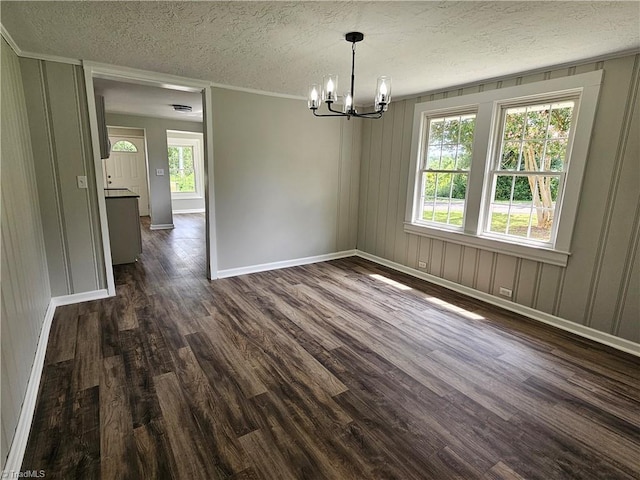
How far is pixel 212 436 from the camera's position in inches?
70.7

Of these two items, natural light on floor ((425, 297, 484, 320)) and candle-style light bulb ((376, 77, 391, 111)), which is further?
natural light on floor ((425, 297, 484, 320))

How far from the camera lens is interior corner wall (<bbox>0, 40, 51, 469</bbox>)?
165cm

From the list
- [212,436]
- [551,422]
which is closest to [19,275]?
[212,436]

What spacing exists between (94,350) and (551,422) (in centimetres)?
321

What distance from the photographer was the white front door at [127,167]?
830cm

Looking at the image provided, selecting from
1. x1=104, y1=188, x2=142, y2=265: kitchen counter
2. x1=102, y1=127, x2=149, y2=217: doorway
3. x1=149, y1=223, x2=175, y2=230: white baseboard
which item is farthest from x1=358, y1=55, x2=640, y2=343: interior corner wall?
x1=102, y1=127, x2=149, y2=217: doorway

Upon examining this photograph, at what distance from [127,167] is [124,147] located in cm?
51

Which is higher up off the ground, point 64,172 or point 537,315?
point 64,172

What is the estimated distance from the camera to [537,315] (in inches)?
132

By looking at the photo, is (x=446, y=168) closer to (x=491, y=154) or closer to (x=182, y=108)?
(x=491, y=154)

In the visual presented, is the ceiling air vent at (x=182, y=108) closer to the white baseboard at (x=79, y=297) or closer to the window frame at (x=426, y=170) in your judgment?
the white baseboard at (x=79, y=297)

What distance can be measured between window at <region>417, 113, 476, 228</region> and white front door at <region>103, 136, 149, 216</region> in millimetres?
7051

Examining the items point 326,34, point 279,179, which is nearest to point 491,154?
point 326,34

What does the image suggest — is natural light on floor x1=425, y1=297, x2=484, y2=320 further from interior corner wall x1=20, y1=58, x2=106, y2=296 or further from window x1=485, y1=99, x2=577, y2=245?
interior corner wall x1=20, y1=58, x2=106, y2=296
